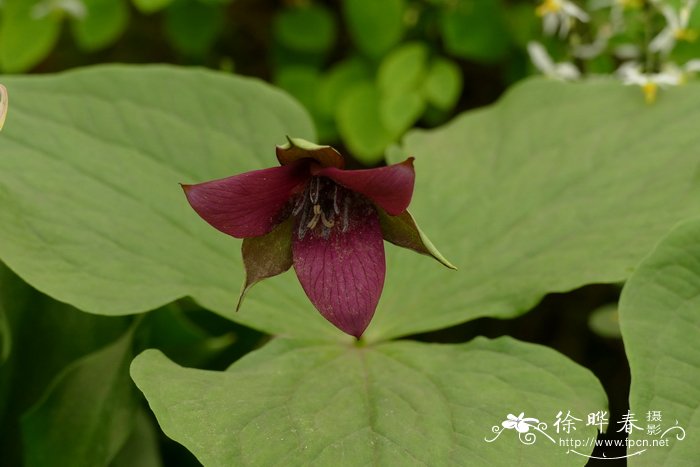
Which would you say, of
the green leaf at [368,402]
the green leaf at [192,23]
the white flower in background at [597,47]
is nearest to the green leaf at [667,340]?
the green leaf at [368,402]

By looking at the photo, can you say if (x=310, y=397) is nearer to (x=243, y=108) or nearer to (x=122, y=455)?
(x=122, y=455)

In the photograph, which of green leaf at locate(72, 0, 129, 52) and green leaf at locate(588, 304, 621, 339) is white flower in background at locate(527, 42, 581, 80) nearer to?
green leaf at locate(588, 304, 621, 339)

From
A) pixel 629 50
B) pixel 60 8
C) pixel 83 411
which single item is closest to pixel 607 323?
pixel 629 50

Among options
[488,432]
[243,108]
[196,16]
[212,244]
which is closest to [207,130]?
[243,108]

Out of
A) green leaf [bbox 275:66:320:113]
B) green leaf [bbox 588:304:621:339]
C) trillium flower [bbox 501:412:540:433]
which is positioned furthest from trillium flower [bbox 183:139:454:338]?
green leaf [bbox 275:66:320:113]

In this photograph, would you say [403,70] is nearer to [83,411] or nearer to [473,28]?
[473,28]

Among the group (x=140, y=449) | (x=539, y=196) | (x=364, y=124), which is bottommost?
(x=140, y=449)
